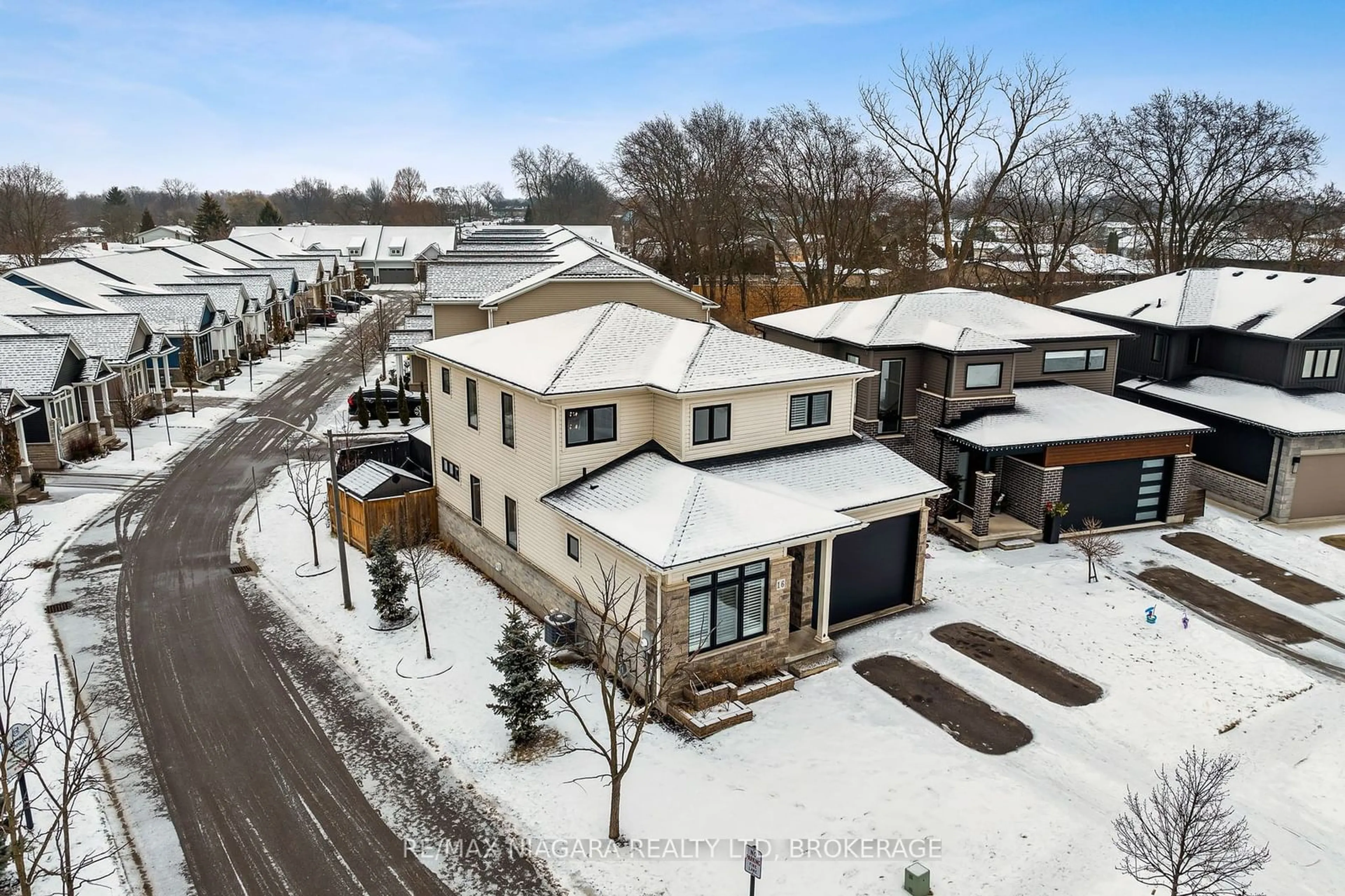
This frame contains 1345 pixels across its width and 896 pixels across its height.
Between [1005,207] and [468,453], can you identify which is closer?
[468,453]

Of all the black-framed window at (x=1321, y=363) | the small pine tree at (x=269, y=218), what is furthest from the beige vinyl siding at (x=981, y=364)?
the small pine tree at (x=269, y=218)

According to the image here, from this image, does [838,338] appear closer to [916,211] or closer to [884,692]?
[884,692]

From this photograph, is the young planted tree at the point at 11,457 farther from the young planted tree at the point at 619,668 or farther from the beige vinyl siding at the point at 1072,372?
the beige vinyl siding at the point at 1072,372

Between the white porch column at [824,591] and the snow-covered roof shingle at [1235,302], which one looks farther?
the snow-covered roof shingle at [1235,302]

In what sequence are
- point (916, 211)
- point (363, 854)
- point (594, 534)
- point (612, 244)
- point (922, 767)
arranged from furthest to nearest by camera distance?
point (612, 244) < point (916, 211) < point (594, 534) < point (922, 767) < point (363, 854)

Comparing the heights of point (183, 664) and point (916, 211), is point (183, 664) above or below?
Answer: below

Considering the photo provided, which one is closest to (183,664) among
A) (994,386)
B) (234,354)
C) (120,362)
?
(994,386)
